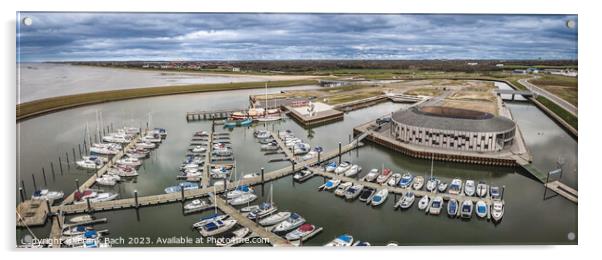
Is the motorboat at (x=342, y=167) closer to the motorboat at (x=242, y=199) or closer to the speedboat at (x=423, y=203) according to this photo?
the speedboat at (x=423, y=203)

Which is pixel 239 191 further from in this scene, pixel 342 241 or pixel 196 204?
pixel 342 241

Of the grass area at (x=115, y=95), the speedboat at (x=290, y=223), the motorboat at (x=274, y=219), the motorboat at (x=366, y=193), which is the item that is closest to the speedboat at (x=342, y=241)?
the speedboat at (x=290, y=223)

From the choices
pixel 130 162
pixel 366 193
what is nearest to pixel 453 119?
pixel 366 193

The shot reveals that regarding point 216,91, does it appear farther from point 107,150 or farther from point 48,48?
point 48,48

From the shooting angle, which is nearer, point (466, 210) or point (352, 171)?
point (466, 210)

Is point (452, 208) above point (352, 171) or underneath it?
underneath

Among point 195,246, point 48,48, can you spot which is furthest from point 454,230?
point 48,48
